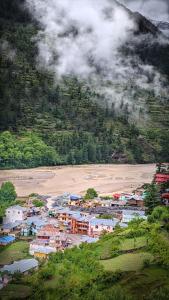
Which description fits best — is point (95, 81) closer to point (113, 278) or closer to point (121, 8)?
point (121, 8)

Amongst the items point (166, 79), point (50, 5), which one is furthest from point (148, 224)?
point (50, 5)

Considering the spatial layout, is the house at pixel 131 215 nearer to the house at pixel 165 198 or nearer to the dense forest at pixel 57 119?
the house at pixel 165 198

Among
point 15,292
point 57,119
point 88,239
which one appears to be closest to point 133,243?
point 88,239

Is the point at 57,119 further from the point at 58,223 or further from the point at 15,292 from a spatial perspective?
the point at 15,292

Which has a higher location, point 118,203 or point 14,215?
point 118,203

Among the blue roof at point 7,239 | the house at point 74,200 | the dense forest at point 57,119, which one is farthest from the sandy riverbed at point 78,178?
the blue roof at point 7,239

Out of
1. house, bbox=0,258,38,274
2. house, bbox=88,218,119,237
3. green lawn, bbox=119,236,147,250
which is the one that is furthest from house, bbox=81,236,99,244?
house, bbox=0,258,38,274

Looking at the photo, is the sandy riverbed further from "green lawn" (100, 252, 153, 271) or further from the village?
"green lawn" (100, 252, 153, 271)
